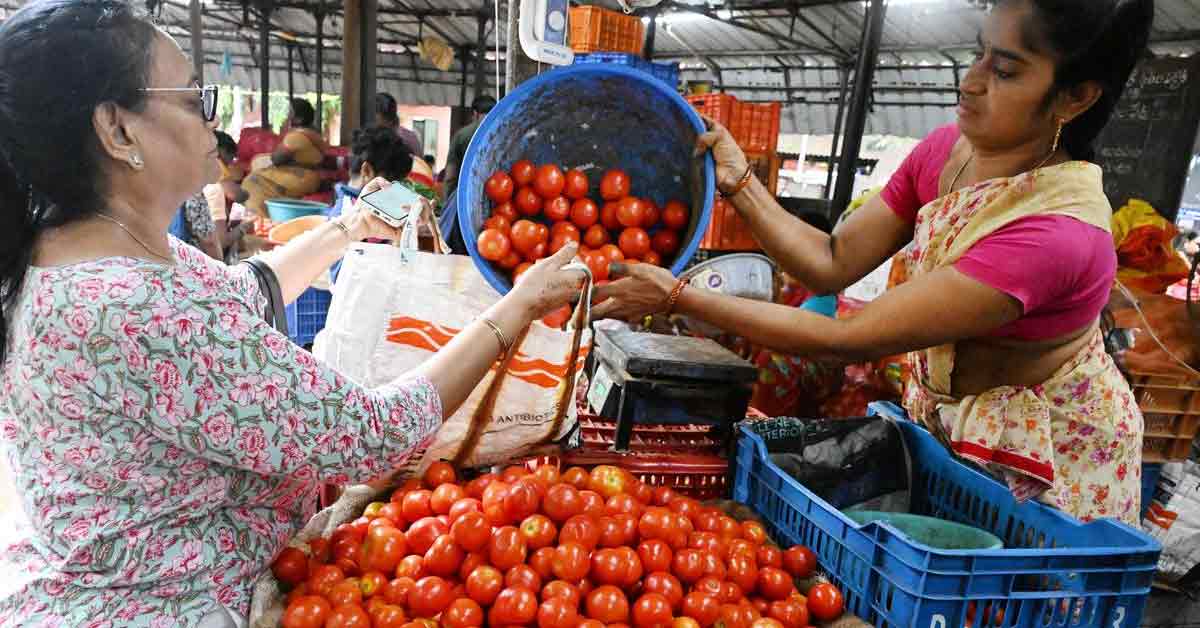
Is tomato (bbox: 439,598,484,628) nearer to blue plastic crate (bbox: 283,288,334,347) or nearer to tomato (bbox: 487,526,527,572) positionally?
tomato (bbox: 487,526,527,572)

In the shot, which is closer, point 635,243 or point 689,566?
point 689,566

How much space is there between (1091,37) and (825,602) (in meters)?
1.25

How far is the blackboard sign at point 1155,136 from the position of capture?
4.84 m

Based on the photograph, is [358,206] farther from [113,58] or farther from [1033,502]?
[1033,502]

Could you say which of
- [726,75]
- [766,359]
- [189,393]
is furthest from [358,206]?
[726,75]

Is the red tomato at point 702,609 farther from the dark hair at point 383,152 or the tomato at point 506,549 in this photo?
the dark hair at point 383,152

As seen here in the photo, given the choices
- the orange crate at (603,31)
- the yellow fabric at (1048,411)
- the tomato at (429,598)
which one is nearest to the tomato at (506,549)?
the tomato at (429,598)

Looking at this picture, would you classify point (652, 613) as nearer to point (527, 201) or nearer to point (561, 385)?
point (561, 385)

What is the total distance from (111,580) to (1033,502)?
6.04ft

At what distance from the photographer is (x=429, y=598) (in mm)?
1489

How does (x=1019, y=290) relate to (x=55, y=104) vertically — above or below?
below

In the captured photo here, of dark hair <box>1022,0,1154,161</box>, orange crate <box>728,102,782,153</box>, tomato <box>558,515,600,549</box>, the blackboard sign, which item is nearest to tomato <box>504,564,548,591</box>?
tomato <box>558,515,600,549</box>

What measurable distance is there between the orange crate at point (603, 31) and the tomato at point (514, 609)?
18.1 ft

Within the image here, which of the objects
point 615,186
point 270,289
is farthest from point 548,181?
point 270,289
